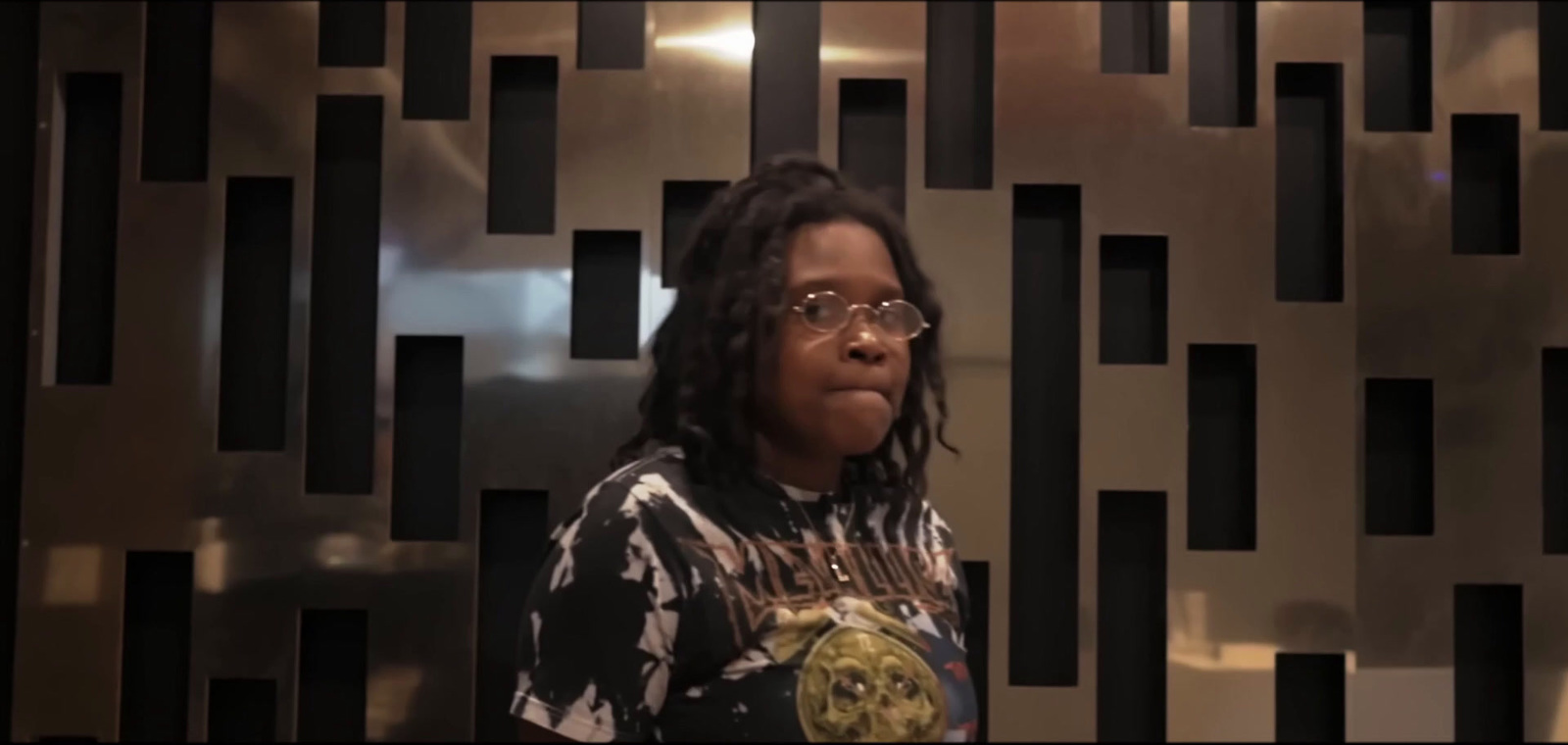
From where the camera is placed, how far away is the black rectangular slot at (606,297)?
1.97 metres

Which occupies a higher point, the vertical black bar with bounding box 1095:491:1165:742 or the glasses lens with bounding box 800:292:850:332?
the glasses lens with bounding box 800:292:850:332

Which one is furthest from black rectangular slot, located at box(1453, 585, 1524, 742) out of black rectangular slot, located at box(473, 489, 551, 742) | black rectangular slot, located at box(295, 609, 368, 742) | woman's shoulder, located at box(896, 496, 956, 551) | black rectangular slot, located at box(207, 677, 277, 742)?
black rectangular slot, located at box(207, 677, 277, 742)

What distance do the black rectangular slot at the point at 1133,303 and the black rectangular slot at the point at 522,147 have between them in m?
→ 0.81

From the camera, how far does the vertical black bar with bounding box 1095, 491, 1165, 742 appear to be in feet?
6.43

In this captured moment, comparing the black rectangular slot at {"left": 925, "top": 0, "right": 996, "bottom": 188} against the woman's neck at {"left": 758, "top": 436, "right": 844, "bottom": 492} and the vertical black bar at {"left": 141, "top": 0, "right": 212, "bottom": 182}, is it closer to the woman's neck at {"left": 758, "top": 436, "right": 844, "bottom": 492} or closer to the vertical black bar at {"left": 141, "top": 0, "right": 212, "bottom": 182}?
the woman's neck at {"left": 758, "top": 436, "right": 844, "bottom": 492}

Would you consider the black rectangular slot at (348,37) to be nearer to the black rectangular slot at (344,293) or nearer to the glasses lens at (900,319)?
the black rectangular slot at (344,293)

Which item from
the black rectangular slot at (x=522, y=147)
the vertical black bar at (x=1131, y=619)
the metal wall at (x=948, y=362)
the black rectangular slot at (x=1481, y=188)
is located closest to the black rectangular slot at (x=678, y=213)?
the metal wall at (x=948, y=362)

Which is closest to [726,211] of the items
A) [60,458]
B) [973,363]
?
[973,363]

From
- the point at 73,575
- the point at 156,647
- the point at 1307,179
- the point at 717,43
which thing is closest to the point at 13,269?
the point at 73,575

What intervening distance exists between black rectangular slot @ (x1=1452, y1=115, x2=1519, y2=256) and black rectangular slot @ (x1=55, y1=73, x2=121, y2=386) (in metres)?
1.94

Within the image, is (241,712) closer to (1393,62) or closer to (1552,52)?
(1393,62)

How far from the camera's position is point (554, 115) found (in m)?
2.00

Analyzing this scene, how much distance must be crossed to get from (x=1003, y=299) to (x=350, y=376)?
36.7 inches

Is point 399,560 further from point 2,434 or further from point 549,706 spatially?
point 549,706
